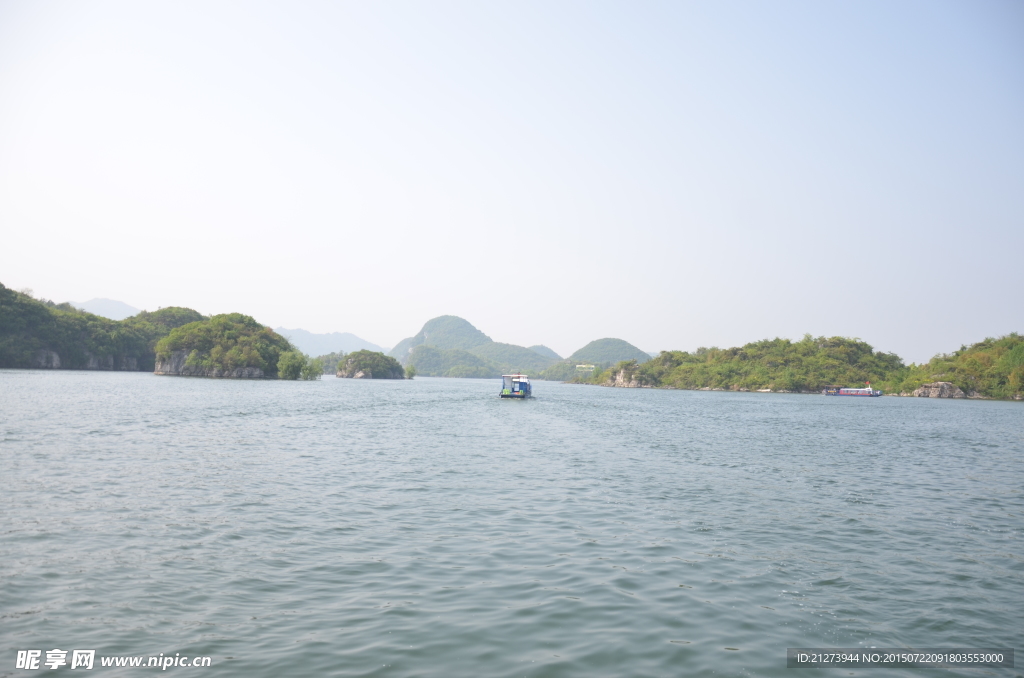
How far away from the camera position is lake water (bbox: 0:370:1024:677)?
9102 millimetres

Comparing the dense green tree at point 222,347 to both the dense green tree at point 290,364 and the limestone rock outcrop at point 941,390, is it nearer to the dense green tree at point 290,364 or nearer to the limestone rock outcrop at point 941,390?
the dense green tree at point 290,364

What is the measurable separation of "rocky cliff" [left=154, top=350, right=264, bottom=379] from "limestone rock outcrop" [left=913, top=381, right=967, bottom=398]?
668 ft

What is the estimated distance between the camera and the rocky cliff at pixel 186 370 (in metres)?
173

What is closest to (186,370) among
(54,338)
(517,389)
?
(54,338)

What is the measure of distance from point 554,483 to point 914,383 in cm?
20326

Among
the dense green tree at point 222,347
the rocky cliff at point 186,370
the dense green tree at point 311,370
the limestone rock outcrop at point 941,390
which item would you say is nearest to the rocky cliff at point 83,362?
the rocky cliff at point 186,370

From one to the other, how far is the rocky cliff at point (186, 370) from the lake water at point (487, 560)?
510 ft

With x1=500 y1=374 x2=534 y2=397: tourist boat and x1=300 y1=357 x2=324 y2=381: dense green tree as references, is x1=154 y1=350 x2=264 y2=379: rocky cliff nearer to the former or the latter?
x1=300 y1=357 x2=324 y2=381: dense green tree

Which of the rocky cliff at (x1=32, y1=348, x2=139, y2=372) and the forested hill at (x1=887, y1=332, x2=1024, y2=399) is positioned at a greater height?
the forested hill at (x1=887, y1=332, x2=1024, y2=399)

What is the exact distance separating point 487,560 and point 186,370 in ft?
616

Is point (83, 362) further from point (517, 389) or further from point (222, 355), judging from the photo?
point (517, 389)

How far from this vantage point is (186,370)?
569 ft

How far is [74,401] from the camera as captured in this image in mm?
56250

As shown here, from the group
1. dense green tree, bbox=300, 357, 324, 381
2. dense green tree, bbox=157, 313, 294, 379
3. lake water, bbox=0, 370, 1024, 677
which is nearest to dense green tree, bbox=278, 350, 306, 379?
dense green tree, bbox=300, 357, 324, 381
